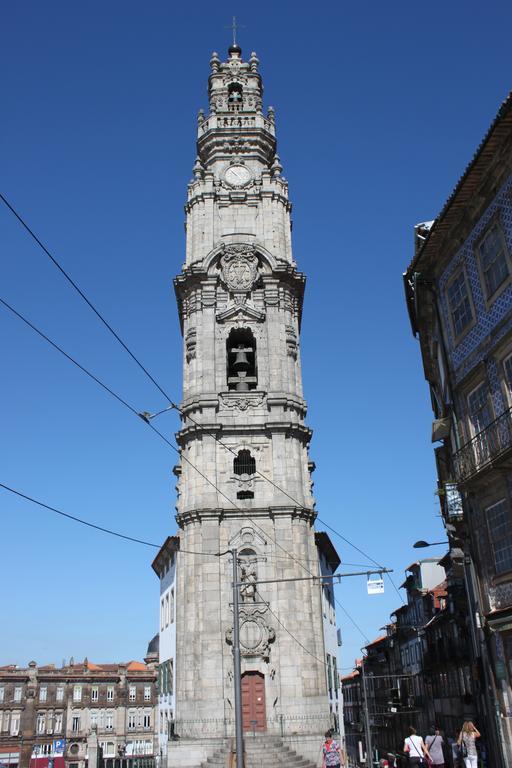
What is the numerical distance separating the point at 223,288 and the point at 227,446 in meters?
8.89

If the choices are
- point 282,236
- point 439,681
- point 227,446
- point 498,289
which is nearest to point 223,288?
point 282,236

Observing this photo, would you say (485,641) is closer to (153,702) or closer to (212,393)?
(212,393)

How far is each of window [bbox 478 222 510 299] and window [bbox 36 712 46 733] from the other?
6971 cm

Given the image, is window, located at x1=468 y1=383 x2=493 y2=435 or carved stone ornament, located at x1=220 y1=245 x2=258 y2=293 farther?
carved stone ornament, located at x1=220 y1=245 x2=258 y2=293

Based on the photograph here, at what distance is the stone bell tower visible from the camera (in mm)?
30859

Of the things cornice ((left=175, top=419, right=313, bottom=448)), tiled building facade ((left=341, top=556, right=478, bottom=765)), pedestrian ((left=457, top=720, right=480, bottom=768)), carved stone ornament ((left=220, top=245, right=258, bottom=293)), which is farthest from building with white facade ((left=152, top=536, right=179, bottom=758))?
pedestrian ((left=457, top=720, right=480, bottom=768))

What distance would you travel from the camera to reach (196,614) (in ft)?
104

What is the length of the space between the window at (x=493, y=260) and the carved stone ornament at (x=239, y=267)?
67.5 ft

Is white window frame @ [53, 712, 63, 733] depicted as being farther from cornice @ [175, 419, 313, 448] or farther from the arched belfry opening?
the arched belfry opening

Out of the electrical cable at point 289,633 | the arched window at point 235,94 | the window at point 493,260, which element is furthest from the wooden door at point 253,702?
the arched window at point 235,94

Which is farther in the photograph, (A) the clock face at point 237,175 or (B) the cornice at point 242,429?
(A) the clock face at point 237,175

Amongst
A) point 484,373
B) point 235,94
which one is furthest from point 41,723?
point 484,373

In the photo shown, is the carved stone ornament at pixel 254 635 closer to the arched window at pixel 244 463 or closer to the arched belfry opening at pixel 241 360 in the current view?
the arched window at pixel 244 463

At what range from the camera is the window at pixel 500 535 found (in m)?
17.0
